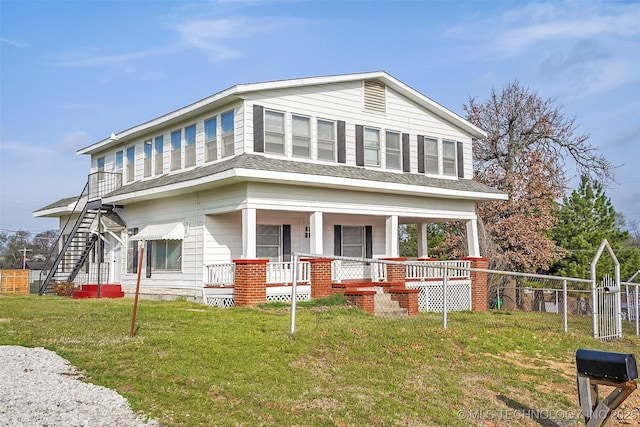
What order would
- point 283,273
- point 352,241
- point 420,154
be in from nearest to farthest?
point 283,273
point 420,154
point 352,241

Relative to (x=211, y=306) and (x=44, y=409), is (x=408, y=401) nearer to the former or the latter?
(x=44, y=409)

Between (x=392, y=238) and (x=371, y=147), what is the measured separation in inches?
126

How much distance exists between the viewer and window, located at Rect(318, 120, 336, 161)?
1922 centimetres

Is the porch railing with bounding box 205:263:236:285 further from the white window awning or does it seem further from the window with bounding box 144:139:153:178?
the window with bounding box 144:139:153:178

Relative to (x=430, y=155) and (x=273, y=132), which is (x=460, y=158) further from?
(x=273, y=132)

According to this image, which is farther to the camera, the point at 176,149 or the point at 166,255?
the point at 176,149

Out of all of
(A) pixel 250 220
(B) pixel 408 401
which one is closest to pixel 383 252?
(A) pixel 250 220

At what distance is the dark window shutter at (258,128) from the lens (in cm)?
1764

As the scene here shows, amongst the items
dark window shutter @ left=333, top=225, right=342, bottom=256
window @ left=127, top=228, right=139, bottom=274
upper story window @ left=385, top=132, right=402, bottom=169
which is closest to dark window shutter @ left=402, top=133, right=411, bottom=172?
upper story window @ left=385, top=132, right=402, bottom=169

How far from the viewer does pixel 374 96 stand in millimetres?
20797

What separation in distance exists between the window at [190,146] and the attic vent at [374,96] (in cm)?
582

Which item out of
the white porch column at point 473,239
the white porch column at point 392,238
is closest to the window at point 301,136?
the white porch column at point 392,238

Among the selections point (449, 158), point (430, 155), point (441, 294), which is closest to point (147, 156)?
point (430, 155)

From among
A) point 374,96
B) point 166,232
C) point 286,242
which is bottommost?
point 286,242
